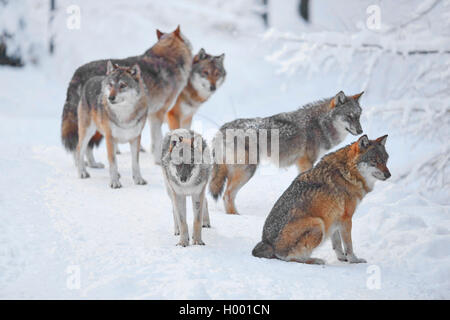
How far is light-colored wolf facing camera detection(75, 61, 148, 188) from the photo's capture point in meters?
8.00

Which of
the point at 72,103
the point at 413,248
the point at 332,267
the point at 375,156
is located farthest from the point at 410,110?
the point at 72,103

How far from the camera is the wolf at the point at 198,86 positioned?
10273 millimetres

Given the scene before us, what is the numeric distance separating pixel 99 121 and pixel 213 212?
235 centimetres

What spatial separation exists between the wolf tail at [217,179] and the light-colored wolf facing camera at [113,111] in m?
1.37

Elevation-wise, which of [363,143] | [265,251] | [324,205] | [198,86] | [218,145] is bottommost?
[265,251]

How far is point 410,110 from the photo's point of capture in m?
6.69

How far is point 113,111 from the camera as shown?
8.14 m

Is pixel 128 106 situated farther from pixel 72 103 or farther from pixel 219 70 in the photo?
pixel 219 70

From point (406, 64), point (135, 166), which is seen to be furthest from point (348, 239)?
point (135, 166)

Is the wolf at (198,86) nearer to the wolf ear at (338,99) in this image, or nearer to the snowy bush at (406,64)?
the snowy bush at (406,64)

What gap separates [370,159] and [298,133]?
2436 millimetres

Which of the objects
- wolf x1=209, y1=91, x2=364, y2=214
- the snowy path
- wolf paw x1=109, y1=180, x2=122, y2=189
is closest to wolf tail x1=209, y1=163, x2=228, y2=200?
wolf x1=209, y1=91, x2=364, y2=214

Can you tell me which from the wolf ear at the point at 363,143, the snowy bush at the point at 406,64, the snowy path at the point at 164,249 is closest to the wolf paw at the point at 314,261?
the snowy path at the point at 164,249

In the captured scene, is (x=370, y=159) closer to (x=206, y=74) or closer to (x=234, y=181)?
(x=234, y=181)
